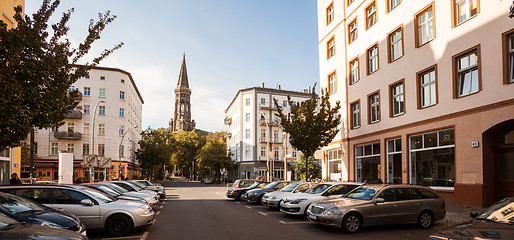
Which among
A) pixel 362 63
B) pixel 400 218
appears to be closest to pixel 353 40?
pixel 362 63

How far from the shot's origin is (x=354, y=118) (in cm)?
2684

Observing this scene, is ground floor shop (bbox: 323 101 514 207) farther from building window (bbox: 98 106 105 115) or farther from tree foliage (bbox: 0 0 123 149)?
building window (bbox: 98 106 105 115)

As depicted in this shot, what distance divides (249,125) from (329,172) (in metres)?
38.9

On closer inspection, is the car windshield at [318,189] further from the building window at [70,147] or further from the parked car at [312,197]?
the building window at [70,147]

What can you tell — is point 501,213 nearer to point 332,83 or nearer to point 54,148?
point 332,83

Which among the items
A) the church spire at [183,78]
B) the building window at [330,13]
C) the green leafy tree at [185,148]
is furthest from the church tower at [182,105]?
the building window at [330,13]

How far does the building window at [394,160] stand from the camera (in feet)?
69.6

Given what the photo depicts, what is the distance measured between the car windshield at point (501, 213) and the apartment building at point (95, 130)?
52.5m

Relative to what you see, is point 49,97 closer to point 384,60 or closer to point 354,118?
point 384,60

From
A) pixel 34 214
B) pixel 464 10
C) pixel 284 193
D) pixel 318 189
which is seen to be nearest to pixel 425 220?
pixel 318 189

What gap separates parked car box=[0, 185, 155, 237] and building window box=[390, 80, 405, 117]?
15.4 m

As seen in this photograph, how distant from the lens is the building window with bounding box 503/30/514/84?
47.1 ft

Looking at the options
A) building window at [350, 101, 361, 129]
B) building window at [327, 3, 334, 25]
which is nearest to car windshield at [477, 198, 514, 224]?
building window at [350, 101, 361, 129]

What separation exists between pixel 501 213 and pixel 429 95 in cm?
1334
